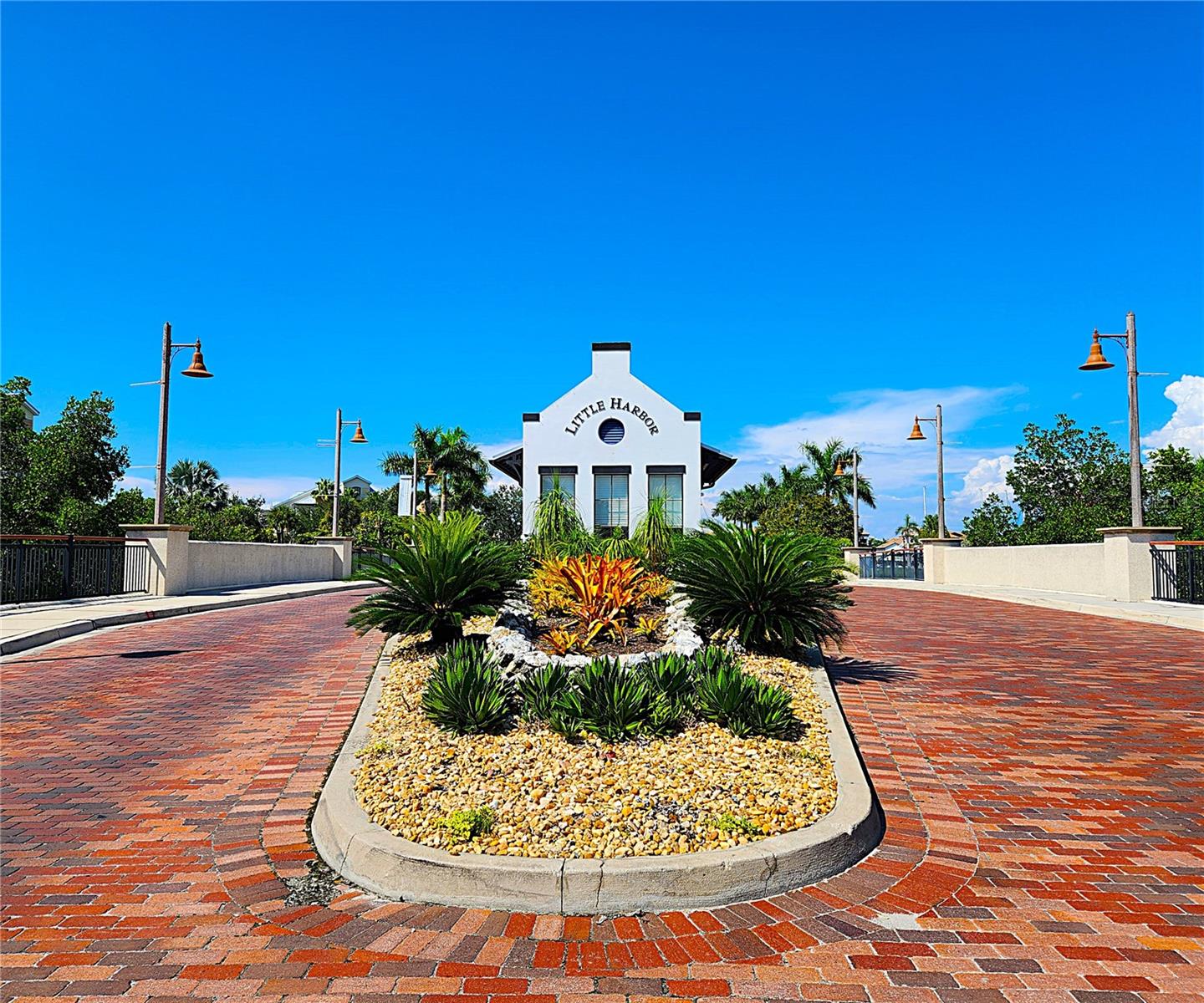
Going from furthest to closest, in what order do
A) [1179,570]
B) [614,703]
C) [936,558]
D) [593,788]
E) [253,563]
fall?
[936,558]
[253,563]
[1179,570]
[614,703]
[593,788]

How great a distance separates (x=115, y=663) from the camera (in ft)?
34.7

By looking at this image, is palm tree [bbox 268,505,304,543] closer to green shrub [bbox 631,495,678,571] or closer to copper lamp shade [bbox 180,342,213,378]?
copper lamp shade [bbox 180,342,213,378]

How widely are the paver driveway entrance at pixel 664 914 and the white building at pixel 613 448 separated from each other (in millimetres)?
23651

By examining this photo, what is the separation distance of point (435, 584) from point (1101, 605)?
50.1 ft

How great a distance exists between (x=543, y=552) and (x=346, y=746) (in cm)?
788

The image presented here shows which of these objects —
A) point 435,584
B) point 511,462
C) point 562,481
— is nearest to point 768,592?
point 435,584

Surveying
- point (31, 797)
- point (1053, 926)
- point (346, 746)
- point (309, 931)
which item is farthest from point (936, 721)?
point (31, 797)

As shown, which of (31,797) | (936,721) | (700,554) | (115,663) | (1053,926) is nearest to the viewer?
(1053,926)

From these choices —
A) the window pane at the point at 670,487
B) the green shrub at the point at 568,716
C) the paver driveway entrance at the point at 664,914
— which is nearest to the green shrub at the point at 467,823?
the paver driveway entrance at the point at 664,914

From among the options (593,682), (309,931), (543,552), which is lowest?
(309,931)

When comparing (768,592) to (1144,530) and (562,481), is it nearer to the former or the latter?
(1144,530)

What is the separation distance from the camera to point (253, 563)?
88.1ft

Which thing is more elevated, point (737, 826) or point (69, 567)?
point (69, 567)

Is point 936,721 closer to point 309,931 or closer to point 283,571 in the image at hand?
point 309,931
